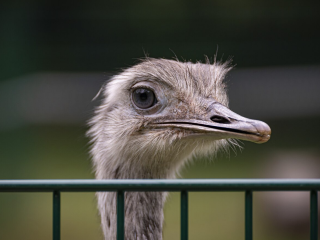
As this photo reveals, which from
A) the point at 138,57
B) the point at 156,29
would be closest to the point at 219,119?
the point at 138,57

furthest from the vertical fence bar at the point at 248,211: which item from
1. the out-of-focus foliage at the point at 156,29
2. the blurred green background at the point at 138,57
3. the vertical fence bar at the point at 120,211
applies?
the out-of-focus foliage at the point at 156,29

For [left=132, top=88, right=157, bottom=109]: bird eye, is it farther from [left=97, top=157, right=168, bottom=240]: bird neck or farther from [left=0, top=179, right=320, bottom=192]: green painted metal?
[left=0, top=179, right=320, bottom=192]: green painted metal

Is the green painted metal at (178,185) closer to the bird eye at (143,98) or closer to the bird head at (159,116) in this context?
the bird head at (159,116)

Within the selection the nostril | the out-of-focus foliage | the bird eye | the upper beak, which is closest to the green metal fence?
the upper beak

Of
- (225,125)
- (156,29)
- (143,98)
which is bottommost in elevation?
(225,125)

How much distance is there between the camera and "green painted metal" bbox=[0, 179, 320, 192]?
112 cm

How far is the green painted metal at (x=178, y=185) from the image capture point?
1.12 metres

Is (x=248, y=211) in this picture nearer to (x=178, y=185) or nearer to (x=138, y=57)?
(x=178, y=185)

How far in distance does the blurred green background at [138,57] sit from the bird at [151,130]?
3933 mm

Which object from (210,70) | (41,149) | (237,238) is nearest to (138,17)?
(41,149)

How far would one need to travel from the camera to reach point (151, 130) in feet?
6.66

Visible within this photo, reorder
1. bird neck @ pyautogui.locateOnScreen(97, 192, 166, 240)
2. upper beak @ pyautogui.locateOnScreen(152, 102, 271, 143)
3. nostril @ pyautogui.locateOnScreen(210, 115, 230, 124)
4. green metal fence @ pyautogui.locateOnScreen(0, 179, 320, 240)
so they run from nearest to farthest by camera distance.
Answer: green metal fence @ pyautogui.locateOnScreen(0, 179, 320, 240) → upper beak @ pyautogui.locateOnScreen(152, 102, 271, 143) → nostril @ pyautogui.locateOnScreen(210, 115, 230, 124) → bird neck @ pyautogui.locateOnScreen(97, 192, 166, 240)

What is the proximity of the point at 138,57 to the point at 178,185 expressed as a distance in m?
5.87

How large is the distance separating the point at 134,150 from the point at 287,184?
3.37ft
